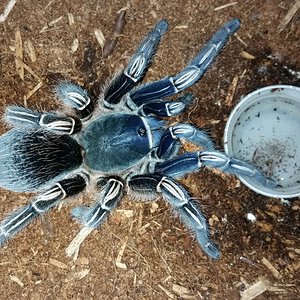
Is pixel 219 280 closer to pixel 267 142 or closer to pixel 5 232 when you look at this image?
pixel 267 142

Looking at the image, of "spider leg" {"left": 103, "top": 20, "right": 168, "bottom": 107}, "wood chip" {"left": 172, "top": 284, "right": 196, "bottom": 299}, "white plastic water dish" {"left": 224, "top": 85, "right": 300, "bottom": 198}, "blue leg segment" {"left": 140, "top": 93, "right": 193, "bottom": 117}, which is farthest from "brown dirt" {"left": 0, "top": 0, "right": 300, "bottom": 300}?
"blue leg segment" {"left": 140, "top": 93, "right": 193, "bottom": 117}

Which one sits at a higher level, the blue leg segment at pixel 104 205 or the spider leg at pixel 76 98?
the spider leg at pixel 76 98

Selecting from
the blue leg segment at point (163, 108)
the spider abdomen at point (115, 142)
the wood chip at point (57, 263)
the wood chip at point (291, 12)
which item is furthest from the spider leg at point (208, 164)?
the wood chip at point (291, 12)

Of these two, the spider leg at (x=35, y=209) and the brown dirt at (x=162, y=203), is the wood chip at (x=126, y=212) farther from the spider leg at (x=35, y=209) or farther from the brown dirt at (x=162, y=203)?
the spider leg at (x=35, y=209)

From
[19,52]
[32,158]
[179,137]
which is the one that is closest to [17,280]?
[32,158]

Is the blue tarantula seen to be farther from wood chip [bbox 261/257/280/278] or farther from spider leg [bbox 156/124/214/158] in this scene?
wood chip [bbox 261/257/280/278]

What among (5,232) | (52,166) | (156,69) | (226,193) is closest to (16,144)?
(52,166)
